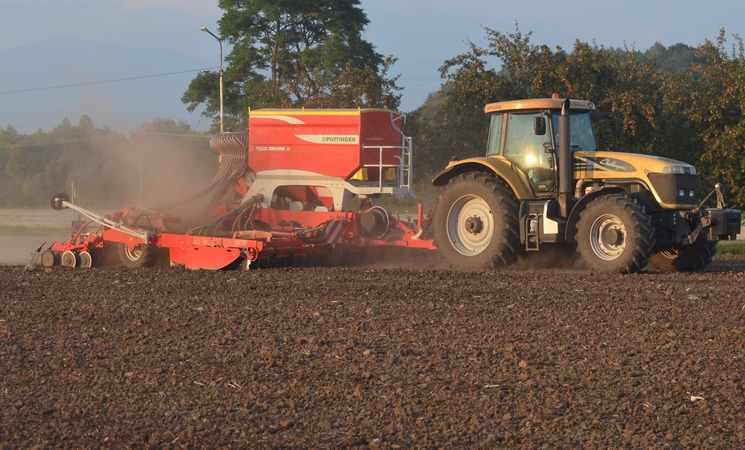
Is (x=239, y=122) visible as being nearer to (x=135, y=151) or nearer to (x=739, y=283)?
(x=135, y=151)

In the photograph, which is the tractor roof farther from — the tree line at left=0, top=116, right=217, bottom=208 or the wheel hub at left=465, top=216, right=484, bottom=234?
the tree line at left=0, top=116, right=217, bottom=208

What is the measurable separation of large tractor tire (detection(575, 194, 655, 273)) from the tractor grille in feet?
1.70

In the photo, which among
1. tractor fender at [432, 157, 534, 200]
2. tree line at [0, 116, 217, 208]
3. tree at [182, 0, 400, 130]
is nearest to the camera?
tractor fender at [432, 157, 534, 200]

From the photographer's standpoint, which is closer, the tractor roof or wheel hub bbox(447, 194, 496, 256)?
the tractor roof

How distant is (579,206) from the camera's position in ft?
42.9

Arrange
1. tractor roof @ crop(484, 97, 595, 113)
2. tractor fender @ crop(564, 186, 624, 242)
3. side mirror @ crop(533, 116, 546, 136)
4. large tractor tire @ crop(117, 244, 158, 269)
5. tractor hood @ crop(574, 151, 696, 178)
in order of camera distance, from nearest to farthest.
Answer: tractor hood @ crop(574, 151, 696, 178) → tractor fender @ crop(564, 186, 624, 242) → side mirror @ crop(533, 116, 546, 136) → tractor roof @ crop(484, 97, 595, 113) → large tractor tire @ crop(117, 244, 158, 269)

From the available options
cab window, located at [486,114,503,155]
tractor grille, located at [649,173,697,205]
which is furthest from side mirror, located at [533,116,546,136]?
tractor grille, located at [649,173,697,205]

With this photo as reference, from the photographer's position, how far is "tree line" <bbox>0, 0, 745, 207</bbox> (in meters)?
21.1

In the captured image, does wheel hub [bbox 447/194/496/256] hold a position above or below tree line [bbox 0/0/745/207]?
below

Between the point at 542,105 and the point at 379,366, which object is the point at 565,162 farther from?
the point at 379,366

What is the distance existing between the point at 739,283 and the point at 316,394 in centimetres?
733

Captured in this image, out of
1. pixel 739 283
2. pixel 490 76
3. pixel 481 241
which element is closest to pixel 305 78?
pixel 490 76

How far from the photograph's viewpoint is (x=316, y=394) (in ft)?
21.6

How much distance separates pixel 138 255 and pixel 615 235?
7.40 metres
